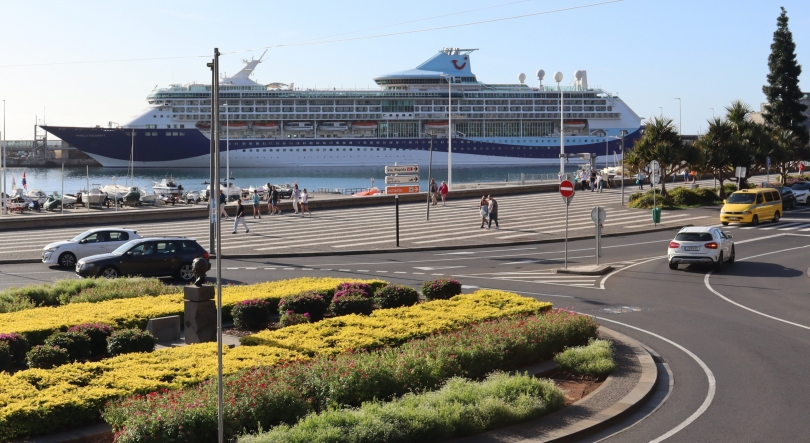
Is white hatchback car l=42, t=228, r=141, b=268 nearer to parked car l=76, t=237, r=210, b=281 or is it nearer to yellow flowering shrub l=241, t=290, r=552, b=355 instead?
parked car l=76, t=237, r=210, b=281

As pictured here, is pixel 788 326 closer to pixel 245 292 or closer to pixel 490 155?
pixel 245 292

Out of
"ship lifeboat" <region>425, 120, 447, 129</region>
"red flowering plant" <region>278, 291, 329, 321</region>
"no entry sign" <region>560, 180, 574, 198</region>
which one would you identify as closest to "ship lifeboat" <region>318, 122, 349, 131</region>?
"ship lifeboat" <region>425, 120, 447, 129</region>

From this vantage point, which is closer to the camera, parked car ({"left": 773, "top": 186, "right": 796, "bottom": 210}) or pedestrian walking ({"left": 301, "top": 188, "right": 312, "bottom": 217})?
pedestrian walking ({"left": 301, "top": 188, "right": 312, "bottom": 217})

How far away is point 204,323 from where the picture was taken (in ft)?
41.4

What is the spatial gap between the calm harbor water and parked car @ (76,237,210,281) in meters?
67.6

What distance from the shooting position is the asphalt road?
9.94m

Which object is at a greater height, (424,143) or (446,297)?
(424,143)

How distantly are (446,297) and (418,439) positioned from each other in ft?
26.9

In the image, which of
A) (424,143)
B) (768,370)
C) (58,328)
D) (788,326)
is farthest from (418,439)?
(424,143)

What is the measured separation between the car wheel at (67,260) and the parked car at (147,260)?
9.50 ft

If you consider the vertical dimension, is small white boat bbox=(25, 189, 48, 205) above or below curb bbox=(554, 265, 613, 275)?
above

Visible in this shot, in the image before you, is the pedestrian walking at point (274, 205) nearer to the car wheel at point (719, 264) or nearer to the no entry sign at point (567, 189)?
the no entry sign at point (567, 189)

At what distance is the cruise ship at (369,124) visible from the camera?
112m

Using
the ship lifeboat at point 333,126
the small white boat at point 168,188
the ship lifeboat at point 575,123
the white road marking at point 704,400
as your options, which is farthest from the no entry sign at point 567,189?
the ship lifeboat at point 575,123
